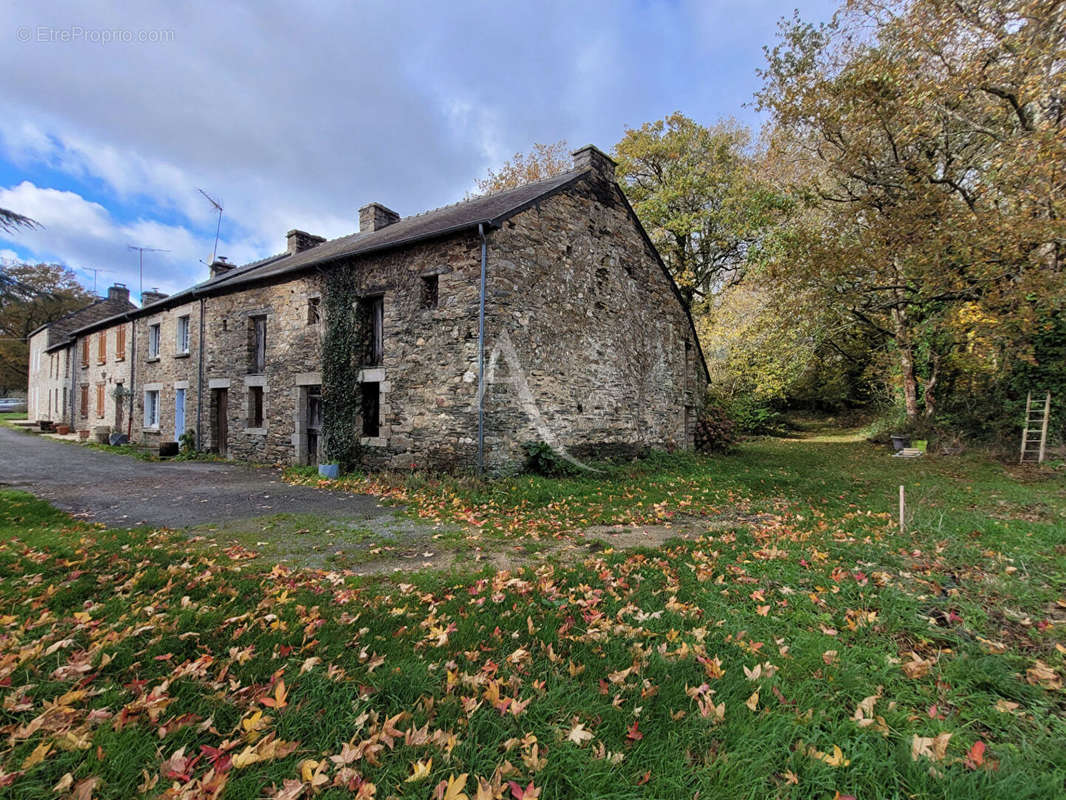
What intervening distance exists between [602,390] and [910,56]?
10044 mm

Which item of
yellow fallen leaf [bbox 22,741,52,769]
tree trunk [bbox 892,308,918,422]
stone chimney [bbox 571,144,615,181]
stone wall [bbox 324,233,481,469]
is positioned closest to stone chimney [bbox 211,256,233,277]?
stone wall [bbox 324,233,481,469]

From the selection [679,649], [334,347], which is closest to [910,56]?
[679,649]

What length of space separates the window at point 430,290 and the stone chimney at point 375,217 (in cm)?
707

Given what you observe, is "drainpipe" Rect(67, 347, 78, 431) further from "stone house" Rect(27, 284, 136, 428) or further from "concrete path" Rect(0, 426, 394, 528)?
"concrete path" Rect(0, 426, 394, 528)

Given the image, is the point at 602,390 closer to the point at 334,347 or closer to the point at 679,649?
the point at 334,347

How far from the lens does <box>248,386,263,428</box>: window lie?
44.3 feet

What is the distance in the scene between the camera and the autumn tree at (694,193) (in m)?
19.1

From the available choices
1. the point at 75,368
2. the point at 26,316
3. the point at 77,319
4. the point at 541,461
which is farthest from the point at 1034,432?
the point at 26,316

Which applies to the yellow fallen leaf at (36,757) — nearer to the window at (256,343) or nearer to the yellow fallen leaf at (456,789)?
the yellow fallen leaf at (456,789)

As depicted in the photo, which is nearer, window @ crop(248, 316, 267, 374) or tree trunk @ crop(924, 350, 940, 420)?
window @ crop(248, 316, 267, 374)

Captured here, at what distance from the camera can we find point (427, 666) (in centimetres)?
275

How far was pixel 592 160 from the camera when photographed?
1185 centimetres

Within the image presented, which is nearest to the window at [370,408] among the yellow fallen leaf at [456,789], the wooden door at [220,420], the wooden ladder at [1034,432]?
the wooden door at [220,420]

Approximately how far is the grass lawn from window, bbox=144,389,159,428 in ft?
47.5
